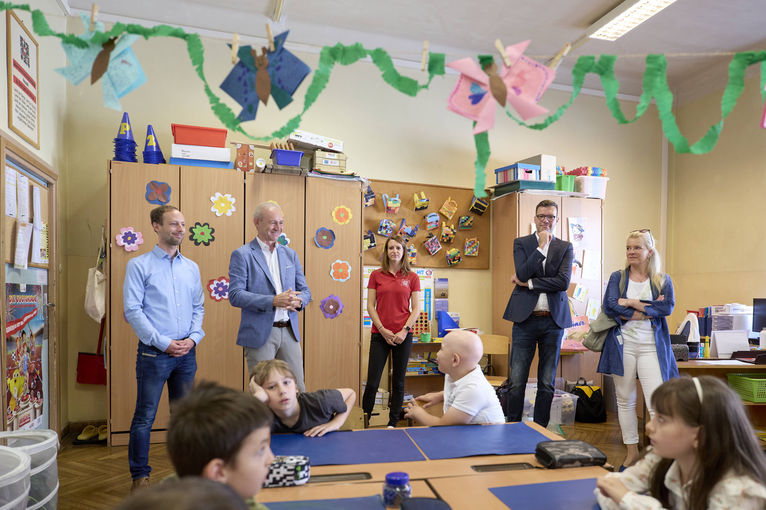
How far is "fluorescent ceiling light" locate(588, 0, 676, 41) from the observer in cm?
407

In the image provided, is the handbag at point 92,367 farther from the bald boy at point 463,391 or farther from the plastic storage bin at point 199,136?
the bald boy at point 463,391

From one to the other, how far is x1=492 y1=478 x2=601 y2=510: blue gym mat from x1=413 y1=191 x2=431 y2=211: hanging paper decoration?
144 inches

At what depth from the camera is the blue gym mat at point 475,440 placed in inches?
66.6

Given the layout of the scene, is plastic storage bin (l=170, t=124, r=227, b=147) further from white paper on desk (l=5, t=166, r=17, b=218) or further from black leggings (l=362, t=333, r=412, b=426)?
black leggings (l=362, t=333, r=412, b=426)

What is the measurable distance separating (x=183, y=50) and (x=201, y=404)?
13.4 ft

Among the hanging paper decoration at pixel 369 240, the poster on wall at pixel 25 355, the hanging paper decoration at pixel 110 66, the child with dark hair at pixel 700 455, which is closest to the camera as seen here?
the child with dark hair at pixel 700 455

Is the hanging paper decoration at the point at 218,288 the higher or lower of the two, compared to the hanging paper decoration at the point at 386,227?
lower

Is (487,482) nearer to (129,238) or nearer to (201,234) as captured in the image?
(201,234)

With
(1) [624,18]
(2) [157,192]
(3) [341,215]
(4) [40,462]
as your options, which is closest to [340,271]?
(3) [341,215]

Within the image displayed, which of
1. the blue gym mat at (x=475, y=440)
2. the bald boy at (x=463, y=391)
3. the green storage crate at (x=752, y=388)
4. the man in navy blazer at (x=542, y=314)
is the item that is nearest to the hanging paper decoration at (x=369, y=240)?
the man in navy blazer at (x=542, y=314)

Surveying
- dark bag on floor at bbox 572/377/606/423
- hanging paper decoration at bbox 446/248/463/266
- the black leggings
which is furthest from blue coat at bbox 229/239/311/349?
dark bag on floor at bbox 572/377/606/423

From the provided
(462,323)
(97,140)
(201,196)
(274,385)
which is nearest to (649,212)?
(462,323)

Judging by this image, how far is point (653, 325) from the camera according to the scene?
3066mm

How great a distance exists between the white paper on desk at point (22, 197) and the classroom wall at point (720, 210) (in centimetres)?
602
